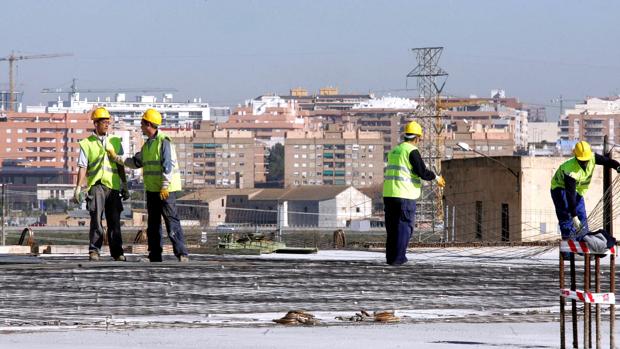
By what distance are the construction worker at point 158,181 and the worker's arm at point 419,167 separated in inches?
84.2

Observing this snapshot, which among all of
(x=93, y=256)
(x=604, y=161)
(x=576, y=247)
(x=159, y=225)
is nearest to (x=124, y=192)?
(x=159, y=225)

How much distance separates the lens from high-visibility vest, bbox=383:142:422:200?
47.1 feet

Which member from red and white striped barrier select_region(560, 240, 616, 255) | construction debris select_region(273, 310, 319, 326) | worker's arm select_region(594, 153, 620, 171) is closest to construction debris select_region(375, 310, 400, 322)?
construction debris select_region(273, 310, 319, 326)

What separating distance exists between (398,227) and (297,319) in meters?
3.36

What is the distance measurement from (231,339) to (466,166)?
33.5 m

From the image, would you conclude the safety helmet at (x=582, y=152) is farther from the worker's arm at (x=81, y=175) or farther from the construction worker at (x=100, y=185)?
the worker's arm at (x=81, y=175)

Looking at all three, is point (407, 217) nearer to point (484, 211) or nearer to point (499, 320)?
point (499, 320)

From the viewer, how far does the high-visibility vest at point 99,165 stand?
46.6 feet

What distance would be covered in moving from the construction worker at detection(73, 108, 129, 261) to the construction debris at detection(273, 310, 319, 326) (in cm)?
330

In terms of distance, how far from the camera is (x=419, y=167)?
559 inches

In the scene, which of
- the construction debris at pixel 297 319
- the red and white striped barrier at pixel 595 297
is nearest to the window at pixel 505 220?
the construction debris at pixel 297 319

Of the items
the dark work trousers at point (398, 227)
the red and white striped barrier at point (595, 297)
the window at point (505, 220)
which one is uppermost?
the dark work trousers at point (398, 227)

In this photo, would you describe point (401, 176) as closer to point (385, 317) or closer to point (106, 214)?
point (106, 214)

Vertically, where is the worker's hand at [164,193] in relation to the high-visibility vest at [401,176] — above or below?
below
